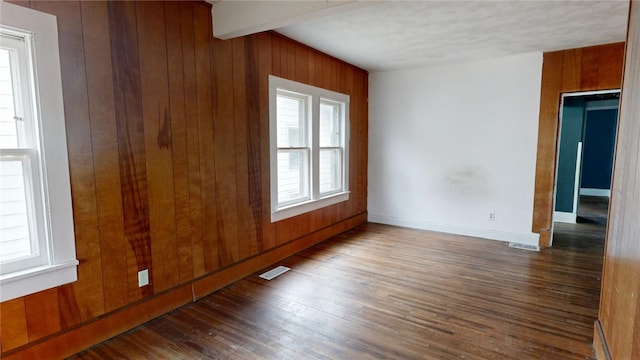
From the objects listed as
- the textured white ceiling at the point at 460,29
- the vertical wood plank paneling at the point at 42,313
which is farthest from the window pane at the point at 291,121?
the vertical wood plank paneling at the point at 42,313

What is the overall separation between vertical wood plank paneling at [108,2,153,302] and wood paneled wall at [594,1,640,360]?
2.93 meters

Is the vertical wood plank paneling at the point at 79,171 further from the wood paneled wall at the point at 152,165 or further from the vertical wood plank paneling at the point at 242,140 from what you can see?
the vertical wood plank paneling at the point at 242,140

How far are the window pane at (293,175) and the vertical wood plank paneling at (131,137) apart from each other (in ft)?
5.39

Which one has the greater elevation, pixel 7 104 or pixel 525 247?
pixel 7 104

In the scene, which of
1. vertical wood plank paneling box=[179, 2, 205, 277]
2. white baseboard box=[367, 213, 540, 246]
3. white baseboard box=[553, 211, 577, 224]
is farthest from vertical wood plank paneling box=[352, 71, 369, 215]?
white baseboard box=[553, 211, 577, 224]

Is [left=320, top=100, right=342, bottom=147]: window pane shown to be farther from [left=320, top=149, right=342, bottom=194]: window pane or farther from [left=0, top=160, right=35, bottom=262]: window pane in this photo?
[left=0, top=160, right=35, bottom=262]: window pane

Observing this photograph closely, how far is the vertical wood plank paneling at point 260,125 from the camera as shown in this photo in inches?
130

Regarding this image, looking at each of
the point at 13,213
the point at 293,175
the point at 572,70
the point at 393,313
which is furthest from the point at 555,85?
the point at 13,213

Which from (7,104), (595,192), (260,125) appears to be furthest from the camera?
(595,192)

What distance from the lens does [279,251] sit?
381cm

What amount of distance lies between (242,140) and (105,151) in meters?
1.25

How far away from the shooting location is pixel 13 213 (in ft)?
6.15

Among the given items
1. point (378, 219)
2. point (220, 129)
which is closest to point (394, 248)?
point (378, 219)

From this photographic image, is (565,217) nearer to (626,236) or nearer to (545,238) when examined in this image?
(545,238)
